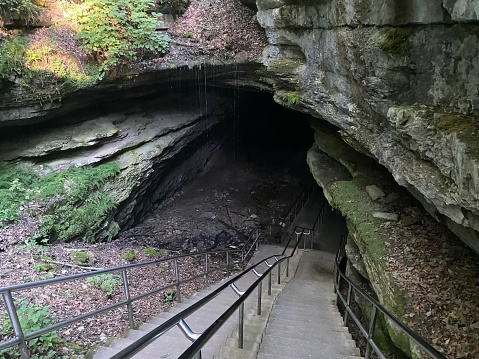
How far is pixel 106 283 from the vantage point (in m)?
5.72

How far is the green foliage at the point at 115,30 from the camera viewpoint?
27.8ft

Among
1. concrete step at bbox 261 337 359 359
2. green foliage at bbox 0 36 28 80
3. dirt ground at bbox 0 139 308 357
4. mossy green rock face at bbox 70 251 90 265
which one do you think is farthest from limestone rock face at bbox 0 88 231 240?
concrete step at bbox 261 337 359 359

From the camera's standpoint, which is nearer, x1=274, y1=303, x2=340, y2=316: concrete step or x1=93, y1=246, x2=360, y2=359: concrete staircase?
x1=93, y1=246, x2=360, y2=359: concrete staircase

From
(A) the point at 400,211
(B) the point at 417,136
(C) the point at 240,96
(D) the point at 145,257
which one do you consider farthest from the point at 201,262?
(C) the point at 240,96

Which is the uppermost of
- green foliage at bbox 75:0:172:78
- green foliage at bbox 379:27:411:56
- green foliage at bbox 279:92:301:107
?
green foliage at bbox 75:0:172:78

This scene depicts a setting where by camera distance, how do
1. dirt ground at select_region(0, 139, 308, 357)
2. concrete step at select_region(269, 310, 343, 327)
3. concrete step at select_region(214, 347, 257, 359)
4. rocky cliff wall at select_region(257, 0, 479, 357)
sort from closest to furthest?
concrete step at select_region(214, 347, 257, 359) → rocky cliff wall at select_region(257, 0, 479, 357) → dirt ground at select_region(0, 139, 308, 357) → concrete step at select_region(269, 310, 343, 327)

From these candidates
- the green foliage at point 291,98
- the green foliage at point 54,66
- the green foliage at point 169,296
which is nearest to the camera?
the green foliage at point 169,296

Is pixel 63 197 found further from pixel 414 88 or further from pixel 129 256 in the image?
pixel 414 88

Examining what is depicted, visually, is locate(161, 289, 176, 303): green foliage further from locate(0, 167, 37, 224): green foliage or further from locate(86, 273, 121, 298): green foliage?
locate(0, 167, 37, 224): green foliage

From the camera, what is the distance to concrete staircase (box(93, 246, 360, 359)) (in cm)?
370

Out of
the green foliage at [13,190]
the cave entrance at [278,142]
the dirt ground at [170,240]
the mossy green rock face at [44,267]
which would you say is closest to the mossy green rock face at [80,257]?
the dirt ground at [170,240]

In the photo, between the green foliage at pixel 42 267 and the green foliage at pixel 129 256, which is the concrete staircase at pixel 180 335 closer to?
the green foliage at pixel 129 256

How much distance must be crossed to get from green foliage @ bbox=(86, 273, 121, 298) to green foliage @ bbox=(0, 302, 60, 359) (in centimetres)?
116

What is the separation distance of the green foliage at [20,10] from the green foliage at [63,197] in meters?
3.63
